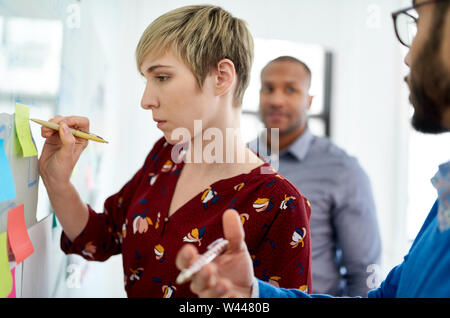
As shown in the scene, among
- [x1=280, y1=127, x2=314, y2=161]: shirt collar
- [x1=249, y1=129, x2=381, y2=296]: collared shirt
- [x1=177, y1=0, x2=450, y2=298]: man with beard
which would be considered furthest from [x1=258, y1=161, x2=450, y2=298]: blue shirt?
[x1=280, y1=127, x2=314, y2=161]: shirt collar

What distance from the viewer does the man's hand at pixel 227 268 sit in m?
0.48

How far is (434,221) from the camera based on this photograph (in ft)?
2.09

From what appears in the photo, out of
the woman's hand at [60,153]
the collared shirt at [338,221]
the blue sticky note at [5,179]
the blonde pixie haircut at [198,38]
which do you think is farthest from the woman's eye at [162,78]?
the collared shirt at [338,221]

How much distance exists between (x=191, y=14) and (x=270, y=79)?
80cm

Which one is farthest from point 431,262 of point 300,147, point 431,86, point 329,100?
point 329,100

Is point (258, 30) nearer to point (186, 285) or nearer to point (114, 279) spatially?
point (114, 279)

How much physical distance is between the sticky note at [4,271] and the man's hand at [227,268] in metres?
0.30

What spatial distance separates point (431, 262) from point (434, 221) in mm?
99

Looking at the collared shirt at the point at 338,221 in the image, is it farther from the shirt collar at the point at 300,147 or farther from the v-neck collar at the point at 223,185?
the v-neck collar at the point at 223,185

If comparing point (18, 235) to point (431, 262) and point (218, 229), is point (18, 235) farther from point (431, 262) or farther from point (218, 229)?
point (431, 262)

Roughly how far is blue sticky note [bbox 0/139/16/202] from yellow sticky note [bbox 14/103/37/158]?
7 centimetres

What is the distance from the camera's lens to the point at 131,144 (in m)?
2.54

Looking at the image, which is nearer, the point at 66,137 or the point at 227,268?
the point at 227,268

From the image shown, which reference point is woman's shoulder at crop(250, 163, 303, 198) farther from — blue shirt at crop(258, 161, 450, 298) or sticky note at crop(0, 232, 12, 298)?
sticky note at crop(0, 232, 12, 298)
